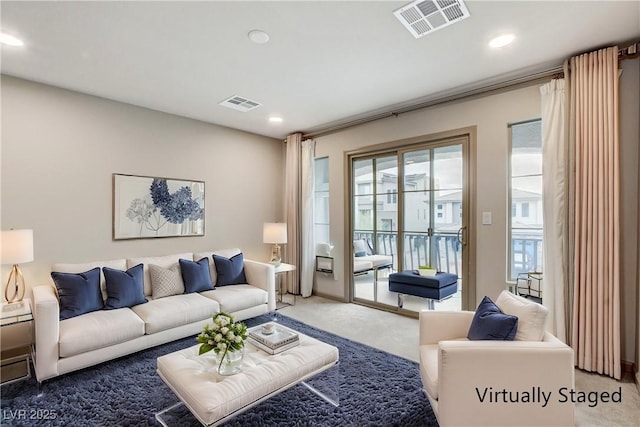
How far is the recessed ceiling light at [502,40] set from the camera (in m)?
2.43

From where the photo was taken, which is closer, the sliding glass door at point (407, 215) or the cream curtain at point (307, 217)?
the sliding glass door at point (407, 215)

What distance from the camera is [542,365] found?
1700mm

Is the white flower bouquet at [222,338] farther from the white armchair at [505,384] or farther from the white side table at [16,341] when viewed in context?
the white side table at [16,341]

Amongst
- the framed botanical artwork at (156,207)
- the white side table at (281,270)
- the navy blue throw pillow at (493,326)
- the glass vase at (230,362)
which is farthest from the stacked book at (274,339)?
the framed botanical artwork at (156,207)

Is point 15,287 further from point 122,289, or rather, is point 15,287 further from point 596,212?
point 596,212

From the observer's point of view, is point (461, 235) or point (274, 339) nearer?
point (274, 339)

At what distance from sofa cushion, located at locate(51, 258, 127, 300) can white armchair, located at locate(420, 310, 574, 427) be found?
10.5 ft

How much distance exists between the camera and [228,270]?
4086 mm

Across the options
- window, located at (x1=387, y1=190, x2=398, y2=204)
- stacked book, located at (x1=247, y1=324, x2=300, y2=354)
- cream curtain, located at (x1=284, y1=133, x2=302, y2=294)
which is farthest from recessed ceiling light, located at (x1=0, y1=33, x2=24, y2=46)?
window, located at (x1=387, y1=190, x2=398, y2=204)

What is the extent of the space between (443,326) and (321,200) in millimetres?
3135

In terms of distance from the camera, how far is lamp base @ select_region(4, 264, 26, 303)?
2.83 metres

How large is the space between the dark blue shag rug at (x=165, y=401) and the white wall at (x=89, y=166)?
132cm

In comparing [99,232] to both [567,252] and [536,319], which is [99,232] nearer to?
[536,319]

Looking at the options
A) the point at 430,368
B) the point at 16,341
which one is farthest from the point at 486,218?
the point at 16,341
